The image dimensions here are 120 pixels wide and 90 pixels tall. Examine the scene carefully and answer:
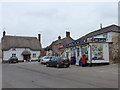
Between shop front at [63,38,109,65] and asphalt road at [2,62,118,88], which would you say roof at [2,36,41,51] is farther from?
asphalt road at [2,62,118,88]

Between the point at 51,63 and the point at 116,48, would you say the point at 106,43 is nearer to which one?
the point at 116,48

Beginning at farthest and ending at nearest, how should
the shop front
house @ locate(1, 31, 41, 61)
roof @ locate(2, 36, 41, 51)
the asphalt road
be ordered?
roof @ locate(2, 36, 41, 51) → house @ locate(1, 31, 41, 61) → the shop front → the asphalt road

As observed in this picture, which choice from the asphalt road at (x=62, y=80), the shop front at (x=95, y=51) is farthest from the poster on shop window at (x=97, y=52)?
the asphalt road at (x=62, y=80)

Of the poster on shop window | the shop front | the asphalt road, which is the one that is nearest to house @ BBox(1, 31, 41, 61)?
the shop front

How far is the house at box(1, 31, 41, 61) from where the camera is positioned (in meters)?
53.2

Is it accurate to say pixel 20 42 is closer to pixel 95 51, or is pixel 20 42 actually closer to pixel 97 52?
pixel 95 51

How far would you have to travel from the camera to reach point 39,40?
208 ft

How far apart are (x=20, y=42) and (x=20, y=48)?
2682 millimetres

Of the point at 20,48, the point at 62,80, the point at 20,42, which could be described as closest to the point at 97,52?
the point at 62,80

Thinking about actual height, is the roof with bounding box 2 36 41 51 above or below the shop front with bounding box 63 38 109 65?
above

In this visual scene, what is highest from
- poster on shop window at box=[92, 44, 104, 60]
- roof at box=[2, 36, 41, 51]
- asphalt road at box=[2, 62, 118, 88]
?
roof at box=[2, 36, 41, 51]

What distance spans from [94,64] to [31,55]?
35586mm

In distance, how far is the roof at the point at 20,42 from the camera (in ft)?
179

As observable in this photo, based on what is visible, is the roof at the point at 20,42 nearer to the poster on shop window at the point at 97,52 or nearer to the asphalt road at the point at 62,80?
the poster on shop window at the point at 97,52
